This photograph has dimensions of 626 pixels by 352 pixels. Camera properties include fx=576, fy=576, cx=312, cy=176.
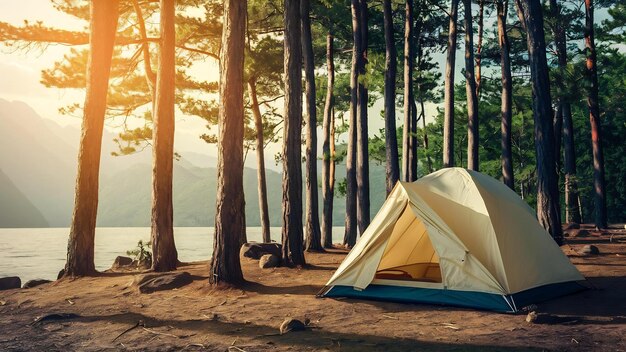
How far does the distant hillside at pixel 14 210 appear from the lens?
167000 mm

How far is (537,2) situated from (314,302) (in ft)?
36.2

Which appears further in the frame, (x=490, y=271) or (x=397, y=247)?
(x=397, y=247)

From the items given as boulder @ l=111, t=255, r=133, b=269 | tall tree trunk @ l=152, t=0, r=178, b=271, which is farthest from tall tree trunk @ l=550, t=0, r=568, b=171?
boulder @ l=111, t=255, r=133, b=269

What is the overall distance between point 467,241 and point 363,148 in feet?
34.8

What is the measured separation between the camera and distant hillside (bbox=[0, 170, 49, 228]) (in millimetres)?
167000

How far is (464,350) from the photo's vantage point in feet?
21.8

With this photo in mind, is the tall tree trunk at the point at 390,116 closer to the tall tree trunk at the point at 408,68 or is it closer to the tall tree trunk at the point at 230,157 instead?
the tall tree trunk at the point at 408,68

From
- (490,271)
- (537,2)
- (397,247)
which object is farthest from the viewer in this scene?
(537,2)

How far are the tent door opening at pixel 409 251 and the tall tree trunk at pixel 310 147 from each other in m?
6.59

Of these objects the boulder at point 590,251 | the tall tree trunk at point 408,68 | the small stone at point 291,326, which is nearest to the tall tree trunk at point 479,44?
the tall tree trunk at point 408,68

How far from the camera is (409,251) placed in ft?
37.9

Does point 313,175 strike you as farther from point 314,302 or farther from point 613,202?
point 613,202

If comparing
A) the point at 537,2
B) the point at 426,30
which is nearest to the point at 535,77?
the point at 537,2

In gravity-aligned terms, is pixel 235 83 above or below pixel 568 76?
below
